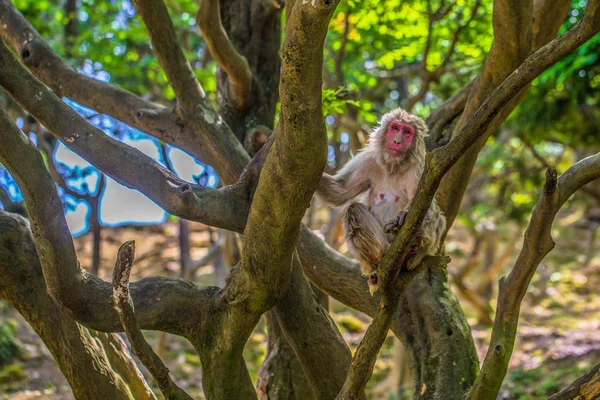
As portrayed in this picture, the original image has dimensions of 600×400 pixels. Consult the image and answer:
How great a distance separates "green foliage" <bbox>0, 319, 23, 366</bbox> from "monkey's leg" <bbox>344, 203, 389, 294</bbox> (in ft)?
22.6

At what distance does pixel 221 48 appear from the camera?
5.20 m

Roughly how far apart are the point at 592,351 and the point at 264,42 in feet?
22.3

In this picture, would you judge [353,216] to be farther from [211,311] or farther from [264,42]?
[264,42]

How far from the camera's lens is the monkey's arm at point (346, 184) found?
5.13m

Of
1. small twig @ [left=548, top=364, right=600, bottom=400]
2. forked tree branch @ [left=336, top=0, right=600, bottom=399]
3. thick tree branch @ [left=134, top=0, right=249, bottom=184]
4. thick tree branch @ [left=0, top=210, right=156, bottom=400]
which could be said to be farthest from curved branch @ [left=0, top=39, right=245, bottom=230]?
small twig @ [left=548, top=364, right=600, bottom=400]

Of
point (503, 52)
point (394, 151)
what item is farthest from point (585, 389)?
point (503, 52)

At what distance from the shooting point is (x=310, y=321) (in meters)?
4.68

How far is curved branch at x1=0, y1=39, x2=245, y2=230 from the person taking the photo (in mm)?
4012

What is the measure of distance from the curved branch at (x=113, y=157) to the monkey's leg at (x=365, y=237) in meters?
1.04

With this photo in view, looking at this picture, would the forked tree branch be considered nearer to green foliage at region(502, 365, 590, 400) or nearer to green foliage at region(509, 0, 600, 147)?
green foliage at region(509, 0, 600, 147)

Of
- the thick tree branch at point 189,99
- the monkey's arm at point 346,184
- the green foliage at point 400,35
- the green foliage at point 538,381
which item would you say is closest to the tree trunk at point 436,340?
the monkey's arm at point 346,184

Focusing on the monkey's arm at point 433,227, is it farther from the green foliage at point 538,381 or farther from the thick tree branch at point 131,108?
the green foliage at point 538,381

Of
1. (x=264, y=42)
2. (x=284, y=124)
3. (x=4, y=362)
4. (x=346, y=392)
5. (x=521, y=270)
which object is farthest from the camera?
(x=4, y=362)

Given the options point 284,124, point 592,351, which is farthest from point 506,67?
point 592,351
